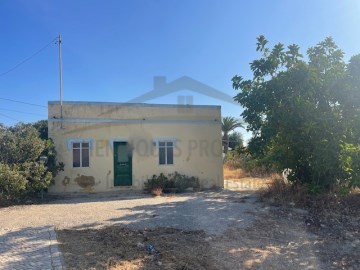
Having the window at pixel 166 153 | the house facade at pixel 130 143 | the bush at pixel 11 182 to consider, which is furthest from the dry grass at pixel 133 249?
the window at pixel 166 153

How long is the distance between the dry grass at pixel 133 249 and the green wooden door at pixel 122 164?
6910 millimetres

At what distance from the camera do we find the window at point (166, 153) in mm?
14867

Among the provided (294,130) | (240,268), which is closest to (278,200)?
(294,130)

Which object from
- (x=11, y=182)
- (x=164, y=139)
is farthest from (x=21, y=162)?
(x=164, y=139)

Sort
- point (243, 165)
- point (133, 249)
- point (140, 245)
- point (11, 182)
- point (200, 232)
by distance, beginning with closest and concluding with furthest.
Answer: point (133, 249) < point (140, 245) < point (200, 232) < point (11, 182) < point (243, 165)

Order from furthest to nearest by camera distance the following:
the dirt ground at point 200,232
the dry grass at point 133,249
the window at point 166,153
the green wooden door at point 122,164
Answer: the window at point 166,153
the green wooden door at point 122,164
the dirt ground at point 200,232
the dry grass at point 133,249

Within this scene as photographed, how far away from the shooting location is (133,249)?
6125 millimetres

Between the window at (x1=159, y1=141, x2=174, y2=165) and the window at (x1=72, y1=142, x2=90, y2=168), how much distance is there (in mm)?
3182

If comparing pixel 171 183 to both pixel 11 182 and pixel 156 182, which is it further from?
pixel 11 182

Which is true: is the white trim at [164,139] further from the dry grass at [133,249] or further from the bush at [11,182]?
the dry grass at [133,249]

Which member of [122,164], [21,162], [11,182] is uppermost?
[21,162]

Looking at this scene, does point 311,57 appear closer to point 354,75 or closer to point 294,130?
point 354,75

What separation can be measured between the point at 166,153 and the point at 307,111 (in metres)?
7.12

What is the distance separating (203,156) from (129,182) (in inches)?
142
